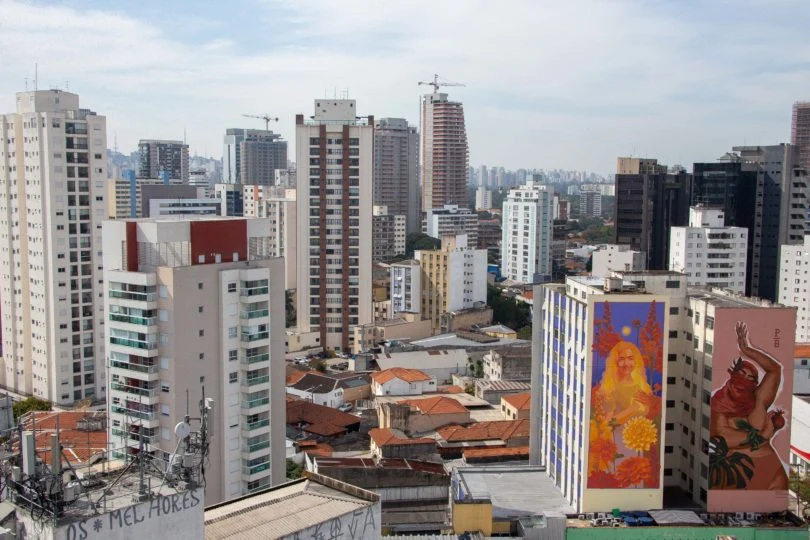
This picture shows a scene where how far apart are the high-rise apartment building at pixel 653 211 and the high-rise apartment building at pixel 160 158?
6037cm

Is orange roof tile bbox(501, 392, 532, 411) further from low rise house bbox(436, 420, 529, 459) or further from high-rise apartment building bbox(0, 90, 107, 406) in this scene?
high-rise apartment building bbox(0, 90, 107, 406)

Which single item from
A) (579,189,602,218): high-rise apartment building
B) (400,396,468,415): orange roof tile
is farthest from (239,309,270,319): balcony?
(579,189,602,218): high-rise apartment building

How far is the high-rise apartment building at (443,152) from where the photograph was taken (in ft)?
307

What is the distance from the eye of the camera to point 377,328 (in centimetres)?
4203

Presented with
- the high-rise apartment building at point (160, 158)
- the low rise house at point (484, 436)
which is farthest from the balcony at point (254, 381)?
the high-rise apartment building at point (160, 158)

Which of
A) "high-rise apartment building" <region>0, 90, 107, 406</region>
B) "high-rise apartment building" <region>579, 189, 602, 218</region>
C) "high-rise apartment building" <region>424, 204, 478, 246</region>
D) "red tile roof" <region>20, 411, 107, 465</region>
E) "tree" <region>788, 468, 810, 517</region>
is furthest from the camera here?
"high-rise apartment building" <region>579, 189, 602, 218</region>

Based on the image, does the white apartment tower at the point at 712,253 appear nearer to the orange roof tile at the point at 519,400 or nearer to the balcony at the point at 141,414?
the orange roof tile at the point at 519,400

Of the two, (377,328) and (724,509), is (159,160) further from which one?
(724,509)

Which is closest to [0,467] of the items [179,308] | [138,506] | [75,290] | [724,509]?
[138,506]

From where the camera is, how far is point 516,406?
95.3 feet

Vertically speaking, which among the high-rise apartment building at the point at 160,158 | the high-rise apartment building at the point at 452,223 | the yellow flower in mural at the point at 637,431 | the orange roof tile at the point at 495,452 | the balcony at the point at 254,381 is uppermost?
the high-rise apartment building at the point at 160,158

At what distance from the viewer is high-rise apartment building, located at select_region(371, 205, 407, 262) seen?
2904 inches

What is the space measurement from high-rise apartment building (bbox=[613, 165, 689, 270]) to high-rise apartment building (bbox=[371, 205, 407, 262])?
23.3 meters

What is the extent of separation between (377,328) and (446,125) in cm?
5467
